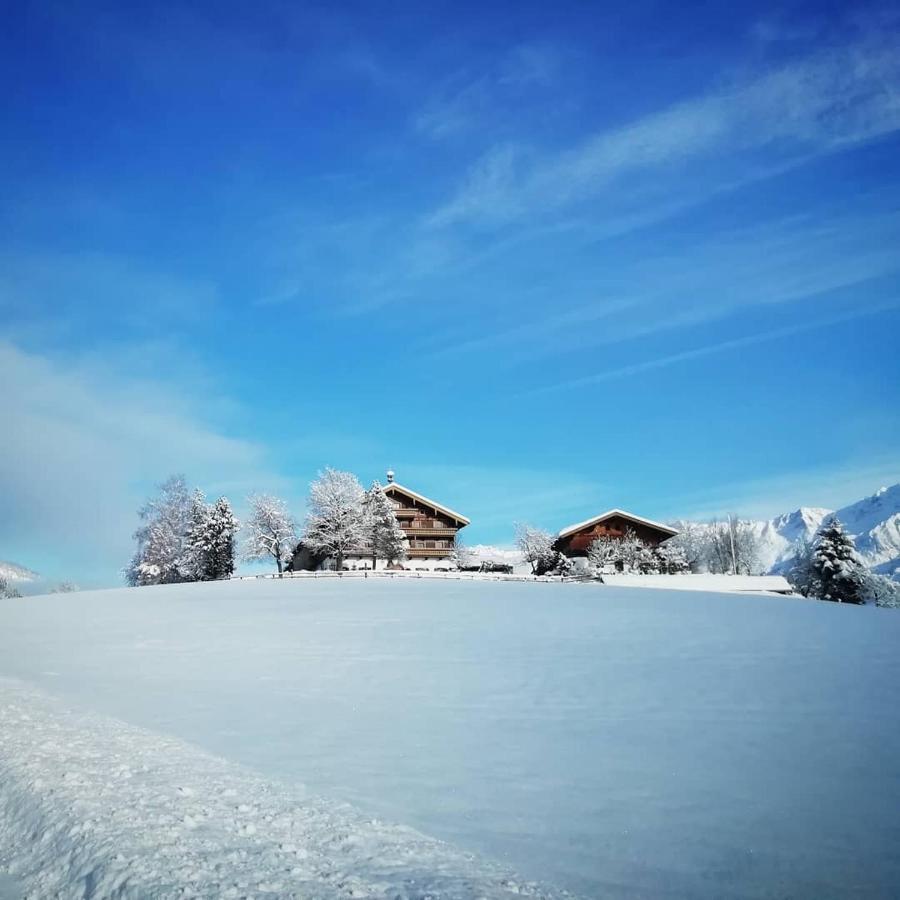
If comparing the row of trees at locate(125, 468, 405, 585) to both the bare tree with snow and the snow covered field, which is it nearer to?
the bare tree with snow

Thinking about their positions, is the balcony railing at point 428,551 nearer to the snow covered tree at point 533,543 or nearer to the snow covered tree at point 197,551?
the snow covered tree at point 533,543

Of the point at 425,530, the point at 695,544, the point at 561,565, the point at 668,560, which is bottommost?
the point at 561,565

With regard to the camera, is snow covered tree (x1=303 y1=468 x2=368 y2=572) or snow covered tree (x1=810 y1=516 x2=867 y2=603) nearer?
snow covered tree (x1=810 y1=516 x2=867 y2=603)

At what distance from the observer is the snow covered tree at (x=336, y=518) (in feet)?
218

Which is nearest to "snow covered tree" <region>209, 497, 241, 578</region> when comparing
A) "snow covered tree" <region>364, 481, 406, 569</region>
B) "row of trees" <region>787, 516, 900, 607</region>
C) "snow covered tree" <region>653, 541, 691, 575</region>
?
"snow covered tree" <region>364, 481, 406, 569</region>

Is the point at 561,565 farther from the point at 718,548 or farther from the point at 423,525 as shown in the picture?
the point at 718,548

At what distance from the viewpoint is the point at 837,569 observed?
59.4 m

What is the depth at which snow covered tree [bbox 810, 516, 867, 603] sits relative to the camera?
58625 mm

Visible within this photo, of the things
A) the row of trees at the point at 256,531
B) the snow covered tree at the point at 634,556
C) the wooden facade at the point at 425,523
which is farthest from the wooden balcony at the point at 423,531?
the snow covered tree at the point at 634,556

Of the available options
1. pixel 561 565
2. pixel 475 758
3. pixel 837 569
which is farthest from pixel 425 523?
pixel 475 758

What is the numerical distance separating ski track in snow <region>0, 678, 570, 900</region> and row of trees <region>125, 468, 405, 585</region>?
185 feet

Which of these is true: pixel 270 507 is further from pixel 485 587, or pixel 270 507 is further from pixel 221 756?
pixel 221 756

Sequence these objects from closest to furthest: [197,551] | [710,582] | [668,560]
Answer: [710,582] < [197,551] < [668,560]

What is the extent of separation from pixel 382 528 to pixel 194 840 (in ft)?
202
